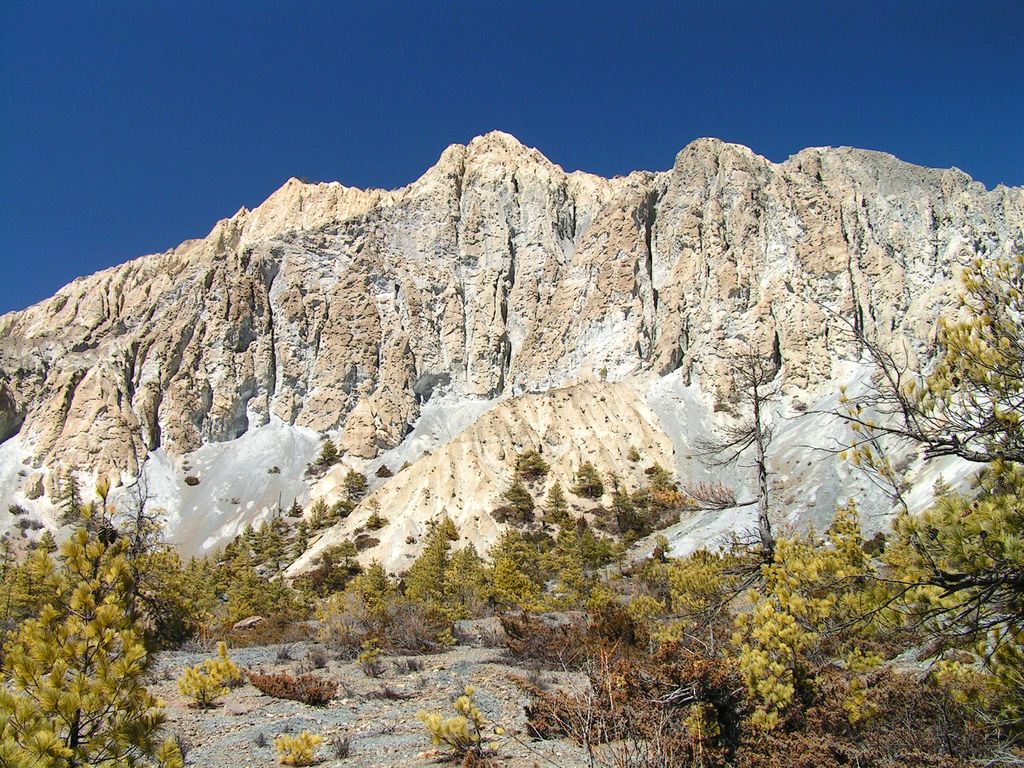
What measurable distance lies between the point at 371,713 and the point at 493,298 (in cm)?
6921

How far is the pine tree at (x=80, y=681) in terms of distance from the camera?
161 inches

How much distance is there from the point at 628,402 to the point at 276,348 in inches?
1744

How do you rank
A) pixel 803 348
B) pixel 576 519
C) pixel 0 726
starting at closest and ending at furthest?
pixel 0 726 → pixel 576 519 → pixel 803 348

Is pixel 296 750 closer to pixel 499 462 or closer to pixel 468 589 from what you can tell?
pixel 468 589

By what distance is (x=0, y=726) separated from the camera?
394cm

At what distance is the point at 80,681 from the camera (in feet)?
14.2

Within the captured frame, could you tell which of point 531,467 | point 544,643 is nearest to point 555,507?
point 531,467

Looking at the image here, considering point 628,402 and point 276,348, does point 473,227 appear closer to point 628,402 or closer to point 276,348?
point 276,348

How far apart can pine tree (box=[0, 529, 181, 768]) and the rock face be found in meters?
55.1

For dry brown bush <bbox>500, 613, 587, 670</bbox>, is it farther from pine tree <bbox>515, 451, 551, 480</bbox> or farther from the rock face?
the rock face

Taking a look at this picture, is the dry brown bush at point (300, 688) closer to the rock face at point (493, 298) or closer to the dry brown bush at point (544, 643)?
the dry brown bush at point (544, 643)

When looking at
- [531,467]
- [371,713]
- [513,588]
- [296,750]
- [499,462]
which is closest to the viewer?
[296,750]

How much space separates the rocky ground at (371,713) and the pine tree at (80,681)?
11.5 ft

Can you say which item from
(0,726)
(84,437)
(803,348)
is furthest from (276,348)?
(0,726)
